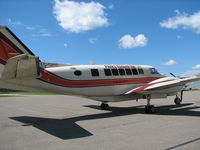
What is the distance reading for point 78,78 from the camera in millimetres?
14047

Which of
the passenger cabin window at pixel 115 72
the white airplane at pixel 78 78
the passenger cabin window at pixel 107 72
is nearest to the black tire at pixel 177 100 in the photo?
the white airplane at pixel 78 78

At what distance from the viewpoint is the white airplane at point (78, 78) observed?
11.0m

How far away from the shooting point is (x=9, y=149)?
265 inches

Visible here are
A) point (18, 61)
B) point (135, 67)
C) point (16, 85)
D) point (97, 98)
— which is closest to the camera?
point (18, 61)

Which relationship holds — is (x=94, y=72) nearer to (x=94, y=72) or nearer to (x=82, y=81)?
(x=94, y=72)

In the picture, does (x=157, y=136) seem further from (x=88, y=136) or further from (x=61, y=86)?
(x=61, y=86)

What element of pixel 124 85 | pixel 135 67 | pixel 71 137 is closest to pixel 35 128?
pixel 71 137

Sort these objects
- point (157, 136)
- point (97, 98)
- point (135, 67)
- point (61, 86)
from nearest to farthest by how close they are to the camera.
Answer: point (157, 136), point (61, 86), point (97, 98), point (135, 67)

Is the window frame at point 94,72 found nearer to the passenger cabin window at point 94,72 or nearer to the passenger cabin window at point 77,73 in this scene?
the passenger cabin window at point 94,72

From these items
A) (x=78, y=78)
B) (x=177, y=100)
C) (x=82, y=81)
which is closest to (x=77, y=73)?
(x=78, y=78)

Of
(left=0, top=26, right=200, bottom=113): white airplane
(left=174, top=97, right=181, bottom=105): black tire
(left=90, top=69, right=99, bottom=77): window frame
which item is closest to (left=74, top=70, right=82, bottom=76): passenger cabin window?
(left=0, top=26, right=200, bottom=113): white airplane

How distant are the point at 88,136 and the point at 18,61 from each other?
451 centimetres

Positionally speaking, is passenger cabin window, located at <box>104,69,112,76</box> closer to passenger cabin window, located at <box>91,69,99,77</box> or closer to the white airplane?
the white airplane

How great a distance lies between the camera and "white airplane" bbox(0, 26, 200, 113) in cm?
1095
